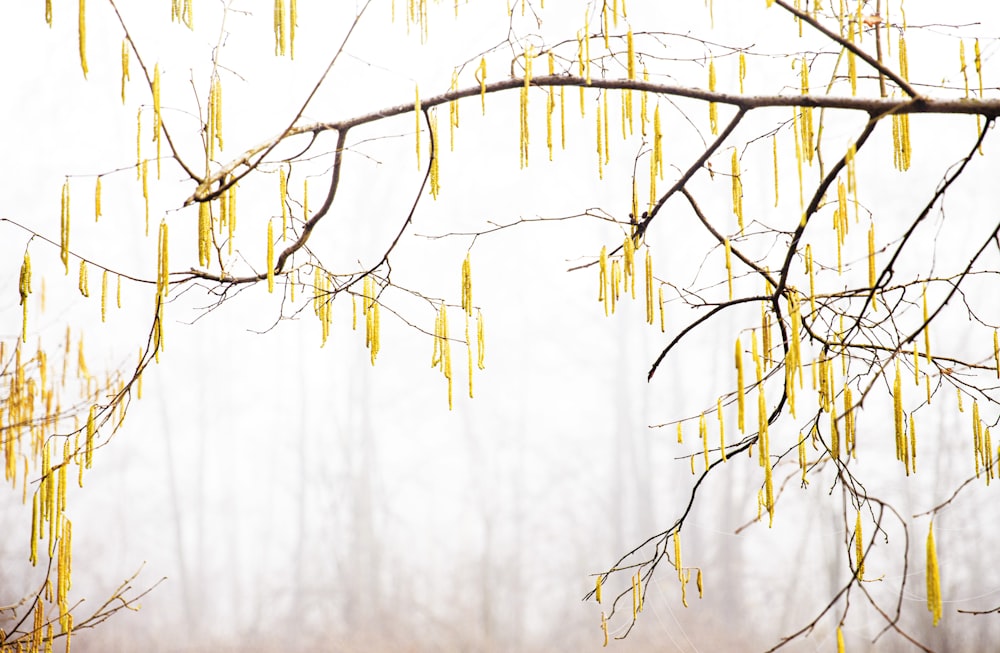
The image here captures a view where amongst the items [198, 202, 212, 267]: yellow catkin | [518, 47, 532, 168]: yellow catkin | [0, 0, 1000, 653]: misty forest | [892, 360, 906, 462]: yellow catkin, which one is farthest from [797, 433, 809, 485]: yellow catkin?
[0, 0, 1000, 653]: misty forest

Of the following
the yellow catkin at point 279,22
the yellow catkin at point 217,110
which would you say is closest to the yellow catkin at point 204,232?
the yellow catkin at point 217,110

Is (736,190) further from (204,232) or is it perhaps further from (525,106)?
(204,232)

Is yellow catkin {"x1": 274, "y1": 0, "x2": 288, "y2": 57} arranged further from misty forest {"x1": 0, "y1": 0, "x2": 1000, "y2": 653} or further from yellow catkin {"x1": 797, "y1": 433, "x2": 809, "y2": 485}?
misty forest {"x1": 0, "y1": 0, "x2": 1000, "y2": 653}

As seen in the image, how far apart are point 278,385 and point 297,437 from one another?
26 centimetres

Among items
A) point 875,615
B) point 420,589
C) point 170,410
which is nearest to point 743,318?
point 875,615

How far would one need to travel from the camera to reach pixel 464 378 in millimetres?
4336

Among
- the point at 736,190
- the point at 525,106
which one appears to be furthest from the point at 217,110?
the point at 736,190

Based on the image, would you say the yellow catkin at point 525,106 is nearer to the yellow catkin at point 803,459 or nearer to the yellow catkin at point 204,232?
the yellow catkin at point 204,232

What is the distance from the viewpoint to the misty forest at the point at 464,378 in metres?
4.15

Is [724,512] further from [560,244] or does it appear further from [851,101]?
[851,101]

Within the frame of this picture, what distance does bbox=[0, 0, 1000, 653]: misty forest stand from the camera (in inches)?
163

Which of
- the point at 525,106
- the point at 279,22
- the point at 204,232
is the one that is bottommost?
the point at 204,232

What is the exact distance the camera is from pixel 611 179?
14.9 feet

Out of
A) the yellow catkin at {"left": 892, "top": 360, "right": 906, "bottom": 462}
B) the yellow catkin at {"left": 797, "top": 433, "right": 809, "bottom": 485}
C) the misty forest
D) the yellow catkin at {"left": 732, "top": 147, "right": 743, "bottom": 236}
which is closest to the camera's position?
the yellow catkin at {"left": 892, "top": 360, "right": 906, "bottom": 462}
